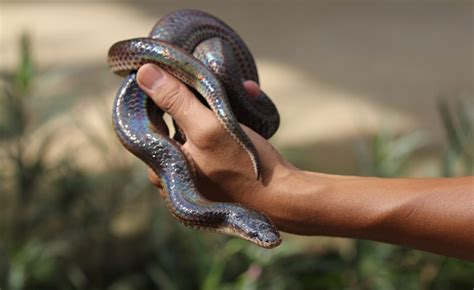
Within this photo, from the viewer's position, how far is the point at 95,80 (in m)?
5.98

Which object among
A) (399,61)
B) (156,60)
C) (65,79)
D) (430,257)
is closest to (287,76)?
(399,61)

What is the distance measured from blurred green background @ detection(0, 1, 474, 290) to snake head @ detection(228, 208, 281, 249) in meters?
1.58

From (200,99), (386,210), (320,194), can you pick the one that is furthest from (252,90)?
(386,210)

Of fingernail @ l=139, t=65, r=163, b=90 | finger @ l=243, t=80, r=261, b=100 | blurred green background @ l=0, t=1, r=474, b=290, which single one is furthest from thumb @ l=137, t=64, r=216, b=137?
blurred green background @ l=0, t=1, r=474, b=290

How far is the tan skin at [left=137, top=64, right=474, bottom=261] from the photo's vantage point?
2258 millimetres

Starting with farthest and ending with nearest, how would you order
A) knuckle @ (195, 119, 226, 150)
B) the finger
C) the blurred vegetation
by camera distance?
the blurred vegetation → the finger → knuckle @ (195, 119, 226, 150)

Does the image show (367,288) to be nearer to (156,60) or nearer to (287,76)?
(156,60)

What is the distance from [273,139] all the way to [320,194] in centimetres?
217

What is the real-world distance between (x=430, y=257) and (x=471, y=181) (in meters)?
1.93

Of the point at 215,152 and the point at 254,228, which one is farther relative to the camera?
the point at 215,152

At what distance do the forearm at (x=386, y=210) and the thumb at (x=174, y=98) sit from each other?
27 centimetres

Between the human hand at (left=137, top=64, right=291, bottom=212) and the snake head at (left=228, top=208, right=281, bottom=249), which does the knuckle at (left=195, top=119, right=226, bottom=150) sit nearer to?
the human hand at (left=137, top=64, right=291, bottom=212)

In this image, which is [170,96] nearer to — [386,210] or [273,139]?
[386,210]

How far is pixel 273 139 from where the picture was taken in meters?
4.48
